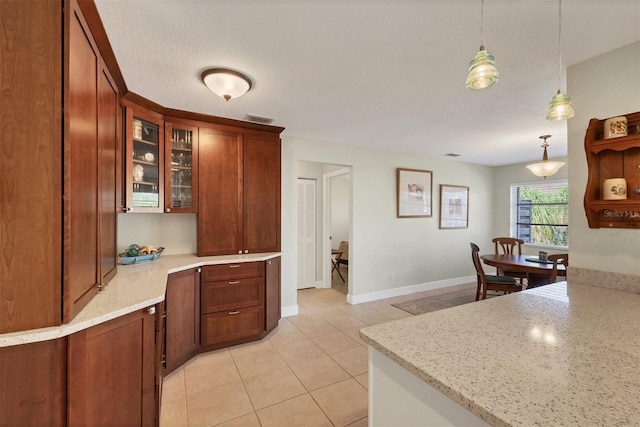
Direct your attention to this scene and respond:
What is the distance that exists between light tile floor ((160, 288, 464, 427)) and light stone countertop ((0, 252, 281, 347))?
91cm

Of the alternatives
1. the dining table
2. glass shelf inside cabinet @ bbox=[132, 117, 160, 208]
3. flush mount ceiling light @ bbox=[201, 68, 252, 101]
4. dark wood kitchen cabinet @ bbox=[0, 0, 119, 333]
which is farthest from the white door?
dark wood kitchen cabinet @ bbox=[0, 0, 119, 333]

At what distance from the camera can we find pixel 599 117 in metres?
1.71

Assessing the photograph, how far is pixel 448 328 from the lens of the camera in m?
1.10

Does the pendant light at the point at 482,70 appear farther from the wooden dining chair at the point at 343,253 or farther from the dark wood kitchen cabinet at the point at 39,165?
the wooden dining chair at the point at 343,253

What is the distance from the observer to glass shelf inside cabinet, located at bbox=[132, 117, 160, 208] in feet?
8.24

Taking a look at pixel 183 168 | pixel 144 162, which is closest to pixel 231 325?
pixel 183 168

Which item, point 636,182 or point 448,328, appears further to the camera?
point 636,182

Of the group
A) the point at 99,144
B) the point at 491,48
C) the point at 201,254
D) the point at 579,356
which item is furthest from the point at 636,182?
the point at 201,254

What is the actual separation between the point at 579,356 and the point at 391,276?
3769 millimetres

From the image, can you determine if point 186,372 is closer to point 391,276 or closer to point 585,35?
point 391,276

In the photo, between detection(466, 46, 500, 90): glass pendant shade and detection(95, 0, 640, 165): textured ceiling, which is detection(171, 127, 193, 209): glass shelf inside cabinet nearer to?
detection(95, 0, 640, 165): textured ceiling

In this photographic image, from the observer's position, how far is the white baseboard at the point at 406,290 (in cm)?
425

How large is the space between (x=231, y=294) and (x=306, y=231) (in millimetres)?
2346

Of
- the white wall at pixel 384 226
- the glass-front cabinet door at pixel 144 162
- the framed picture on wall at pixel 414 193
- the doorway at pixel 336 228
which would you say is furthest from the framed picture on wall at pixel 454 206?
the glass-front cabinet door at pixel 144 162
